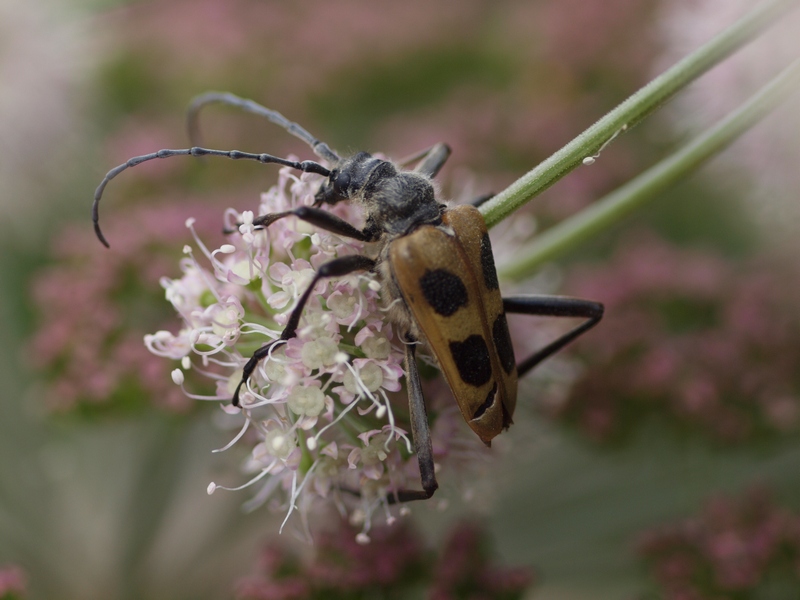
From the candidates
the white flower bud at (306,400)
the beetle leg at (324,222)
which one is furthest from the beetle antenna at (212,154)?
the white flower bud at (306,400)

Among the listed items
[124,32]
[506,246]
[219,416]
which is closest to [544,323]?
[506,246]

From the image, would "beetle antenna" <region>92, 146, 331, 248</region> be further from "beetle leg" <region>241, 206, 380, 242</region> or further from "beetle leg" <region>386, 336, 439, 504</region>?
"beetle leg" <region>386, 336, 439, 504</region>

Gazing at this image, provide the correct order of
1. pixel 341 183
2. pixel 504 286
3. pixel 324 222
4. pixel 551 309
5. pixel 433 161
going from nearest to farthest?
1. pixel 324 222
2. pixel 341 183
3. pixel 551 309
4. pixel 433 161
5. pixel 504 286

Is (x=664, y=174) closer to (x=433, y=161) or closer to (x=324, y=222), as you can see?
(x=433, y=161)

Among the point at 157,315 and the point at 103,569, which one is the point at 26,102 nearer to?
the point at 157,315

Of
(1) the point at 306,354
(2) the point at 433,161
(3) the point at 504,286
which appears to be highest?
(2) the point at 433,161

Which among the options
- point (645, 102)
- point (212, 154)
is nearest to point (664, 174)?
point (645, 102)
